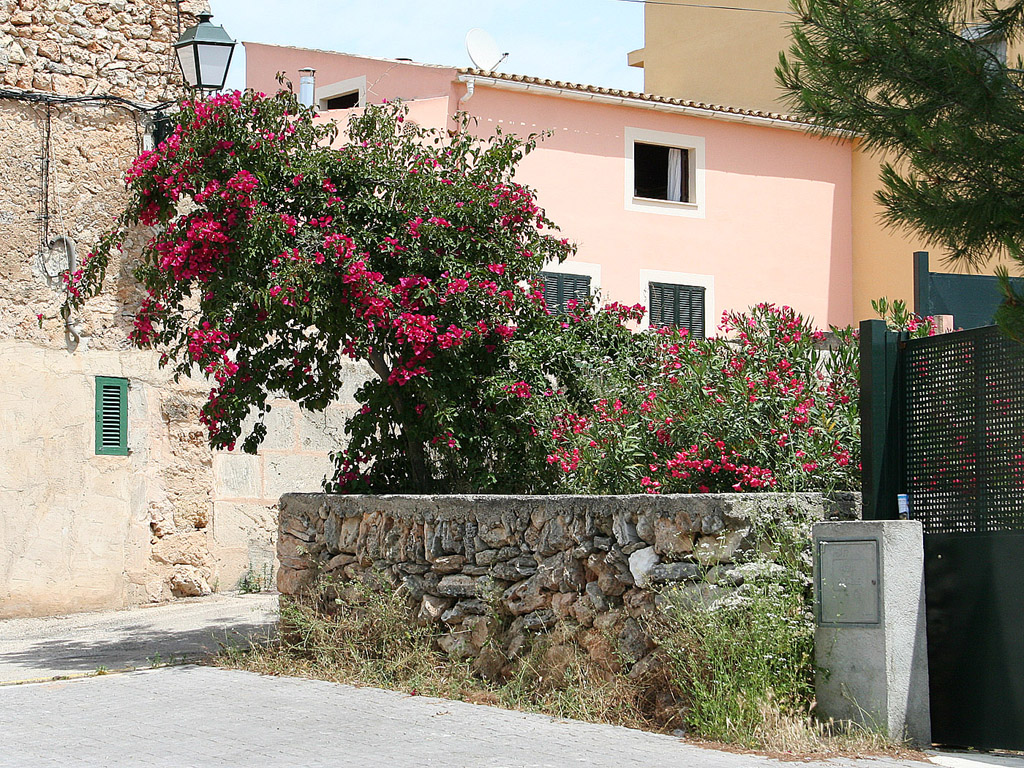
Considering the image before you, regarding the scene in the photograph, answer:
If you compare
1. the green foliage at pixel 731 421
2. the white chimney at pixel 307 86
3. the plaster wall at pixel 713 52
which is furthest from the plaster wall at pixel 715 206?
the green foliage at pixel 731 421

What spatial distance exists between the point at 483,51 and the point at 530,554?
14.9 metres

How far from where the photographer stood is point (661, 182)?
72.3 ft

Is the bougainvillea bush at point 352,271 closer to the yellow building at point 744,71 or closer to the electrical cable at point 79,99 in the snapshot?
the electrical cable at point 79,99

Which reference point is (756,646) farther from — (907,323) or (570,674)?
(907,323)

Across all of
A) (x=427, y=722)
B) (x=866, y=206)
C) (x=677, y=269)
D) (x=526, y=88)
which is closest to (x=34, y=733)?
(x=427, y=722)

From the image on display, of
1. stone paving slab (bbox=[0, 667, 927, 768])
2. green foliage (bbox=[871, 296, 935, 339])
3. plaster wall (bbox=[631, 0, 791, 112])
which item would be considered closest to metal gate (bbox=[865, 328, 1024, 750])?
stone paving slab (bbox=[0, 667, 927, 768])

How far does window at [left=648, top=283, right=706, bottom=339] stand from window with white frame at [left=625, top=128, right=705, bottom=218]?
135 cm

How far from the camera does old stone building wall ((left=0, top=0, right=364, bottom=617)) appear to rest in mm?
11336

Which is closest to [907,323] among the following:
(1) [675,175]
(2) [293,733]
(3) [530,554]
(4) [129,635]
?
(3) [530,554]

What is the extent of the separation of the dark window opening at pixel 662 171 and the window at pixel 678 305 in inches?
63.4

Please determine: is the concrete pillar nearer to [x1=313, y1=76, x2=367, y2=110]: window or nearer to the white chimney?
the white chimney

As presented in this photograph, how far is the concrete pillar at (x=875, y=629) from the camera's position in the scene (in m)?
6.02

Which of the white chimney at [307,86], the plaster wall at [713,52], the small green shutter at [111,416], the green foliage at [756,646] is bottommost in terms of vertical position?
the green foliage at [756,646]

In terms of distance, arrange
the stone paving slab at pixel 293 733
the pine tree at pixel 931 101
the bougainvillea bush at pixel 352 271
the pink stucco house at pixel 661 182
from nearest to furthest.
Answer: the pine tree at pixel 931 101, the stone paving slab at pixel 293 733, the bougainvillea bush at pixel 352 271, the pink stucco house at pixel 661 182
